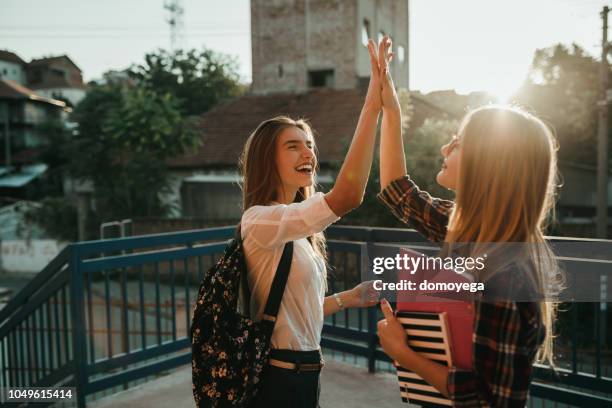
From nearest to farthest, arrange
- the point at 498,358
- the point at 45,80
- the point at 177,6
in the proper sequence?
the point at 498,358 < the point at 177,6 < the point at 45,80

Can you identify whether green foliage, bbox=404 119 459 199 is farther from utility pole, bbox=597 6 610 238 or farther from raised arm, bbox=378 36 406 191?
raised arm, bbox=378 36 406 191

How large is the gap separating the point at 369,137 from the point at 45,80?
67.0 meters

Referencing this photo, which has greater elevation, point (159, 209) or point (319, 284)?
point (319, 284)

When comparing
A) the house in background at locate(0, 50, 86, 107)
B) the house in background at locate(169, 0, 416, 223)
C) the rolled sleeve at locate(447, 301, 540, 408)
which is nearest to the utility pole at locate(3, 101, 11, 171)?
the house in background at locate(0, 50, 86, 107)

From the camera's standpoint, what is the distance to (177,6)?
43.8 m

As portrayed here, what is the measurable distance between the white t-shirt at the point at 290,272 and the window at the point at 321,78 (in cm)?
2511

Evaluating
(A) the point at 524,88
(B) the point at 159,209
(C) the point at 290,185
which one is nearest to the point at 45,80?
(B) the point at 159,209

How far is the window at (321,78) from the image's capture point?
26.5m

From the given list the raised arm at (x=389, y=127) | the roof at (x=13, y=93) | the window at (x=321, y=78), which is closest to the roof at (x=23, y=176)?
the roof at (x=13, y=93)

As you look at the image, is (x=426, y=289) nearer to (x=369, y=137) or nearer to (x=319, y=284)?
(x=369, y=137)

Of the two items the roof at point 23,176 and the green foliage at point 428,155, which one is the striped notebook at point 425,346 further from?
the roof at point 23,176

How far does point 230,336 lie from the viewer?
6.10ft

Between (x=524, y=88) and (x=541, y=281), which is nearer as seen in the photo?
(x=541, y=281)

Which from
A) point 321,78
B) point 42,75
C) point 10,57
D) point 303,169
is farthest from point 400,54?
point 10,57
